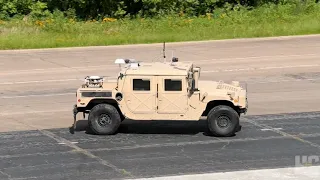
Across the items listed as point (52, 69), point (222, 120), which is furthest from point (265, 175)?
point (52, 69)

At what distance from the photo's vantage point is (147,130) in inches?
807

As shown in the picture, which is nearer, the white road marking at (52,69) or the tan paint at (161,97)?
the tan paint at (161,97)

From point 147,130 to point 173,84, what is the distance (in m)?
1.91

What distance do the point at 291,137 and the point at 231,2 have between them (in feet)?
109

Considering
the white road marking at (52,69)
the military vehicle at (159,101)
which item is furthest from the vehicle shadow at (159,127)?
the white road marking at (52,69)

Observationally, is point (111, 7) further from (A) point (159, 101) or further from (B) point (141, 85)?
(A) point (159, 101)

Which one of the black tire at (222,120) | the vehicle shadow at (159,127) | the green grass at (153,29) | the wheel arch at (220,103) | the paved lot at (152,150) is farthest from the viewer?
the green grass at (153,29)

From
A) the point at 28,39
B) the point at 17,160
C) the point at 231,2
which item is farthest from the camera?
the point at 231,2

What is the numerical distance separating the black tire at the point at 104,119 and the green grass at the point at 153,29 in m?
19.2

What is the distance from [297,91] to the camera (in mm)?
Result: 26844

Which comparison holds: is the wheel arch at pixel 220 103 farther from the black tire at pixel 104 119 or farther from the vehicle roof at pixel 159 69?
the black tire at pixel 104 119

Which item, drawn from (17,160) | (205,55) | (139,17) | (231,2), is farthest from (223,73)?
(231,2)

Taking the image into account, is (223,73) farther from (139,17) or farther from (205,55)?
(139,17)

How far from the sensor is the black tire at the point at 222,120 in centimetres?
1927
